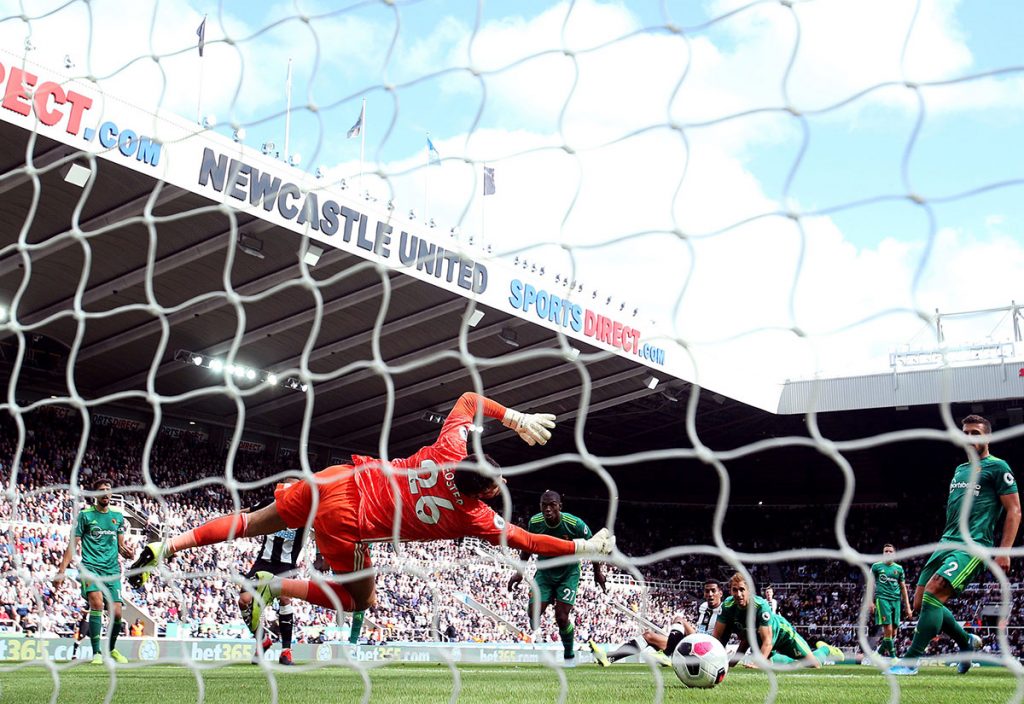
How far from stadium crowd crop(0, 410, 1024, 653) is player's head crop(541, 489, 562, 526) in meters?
1.29

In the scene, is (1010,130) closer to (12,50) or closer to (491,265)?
(12,50)

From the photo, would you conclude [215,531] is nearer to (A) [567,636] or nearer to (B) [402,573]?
(A) [567,636]

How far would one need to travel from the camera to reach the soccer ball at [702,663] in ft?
22.0

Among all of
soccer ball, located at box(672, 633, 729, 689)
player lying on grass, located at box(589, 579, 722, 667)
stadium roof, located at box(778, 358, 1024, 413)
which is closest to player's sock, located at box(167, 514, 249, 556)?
soccer ball, located at box(672, 633, 729, 689)

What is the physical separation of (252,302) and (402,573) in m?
6.01

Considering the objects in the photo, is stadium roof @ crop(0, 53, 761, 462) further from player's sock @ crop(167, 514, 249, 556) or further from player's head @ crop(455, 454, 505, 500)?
player's head @ crop(455, 454, 505, 500)

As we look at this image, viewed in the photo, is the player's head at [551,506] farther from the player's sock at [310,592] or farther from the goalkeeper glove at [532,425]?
the goalkeeper glove at [532,425]

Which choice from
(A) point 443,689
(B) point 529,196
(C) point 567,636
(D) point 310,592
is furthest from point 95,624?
(B) point 529,196

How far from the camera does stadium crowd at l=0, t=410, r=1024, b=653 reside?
16.6 meters

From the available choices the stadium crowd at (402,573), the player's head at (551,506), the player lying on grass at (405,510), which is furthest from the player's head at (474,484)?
the stadium crowd at (402,573)

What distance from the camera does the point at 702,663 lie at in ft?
22.0

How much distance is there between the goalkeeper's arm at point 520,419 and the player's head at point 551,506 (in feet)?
11.3

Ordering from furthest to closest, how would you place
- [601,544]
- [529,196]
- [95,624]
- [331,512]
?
[95,624]
[331,512]
[601,544]
[529,196]

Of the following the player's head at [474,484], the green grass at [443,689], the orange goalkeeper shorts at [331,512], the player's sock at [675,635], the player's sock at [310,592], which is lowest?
the green grass at [443,689]
